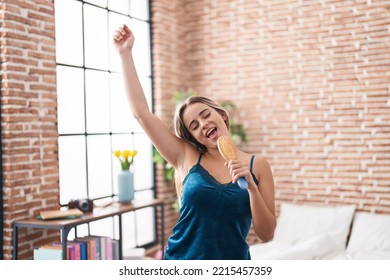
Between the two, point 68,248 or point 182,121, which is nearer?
point 182,121

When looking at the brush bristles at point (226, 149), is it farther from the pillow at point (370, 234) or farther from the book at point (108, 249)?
the pillow at point (370, 234)

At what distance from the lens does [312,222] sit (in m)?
4.91

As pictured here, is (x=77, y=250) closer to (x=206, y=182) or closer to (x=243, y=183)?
(x=206, y=182)

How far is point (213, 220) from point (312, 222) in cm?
349

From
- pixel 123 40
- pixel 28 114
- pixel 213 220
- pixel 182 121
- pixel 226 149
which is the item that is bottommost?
pixel 213 220

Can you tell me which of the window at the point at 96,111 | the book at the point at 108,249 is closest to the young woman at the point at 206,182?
the book at the point at 108,249

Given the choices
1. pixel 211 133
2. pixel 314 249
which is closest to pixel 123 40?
pixel 211 133

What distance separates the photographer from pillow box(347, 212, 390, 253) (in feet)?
14.7

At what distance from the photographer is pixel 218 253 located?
165 cm

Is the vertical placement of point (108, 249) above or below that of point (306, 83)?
below

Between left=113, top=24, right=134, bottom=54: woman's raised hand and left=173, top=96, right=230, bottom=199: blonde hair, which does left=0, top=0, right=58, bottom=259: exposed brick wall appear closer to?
left=113, top=24, right=134, bottom=54: woman's raised hand

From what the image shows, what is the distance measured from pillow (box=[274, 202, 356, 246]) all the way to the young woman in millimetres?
3216

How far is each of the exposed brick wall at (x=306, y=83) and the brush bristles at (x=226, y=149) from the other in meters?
3.51
